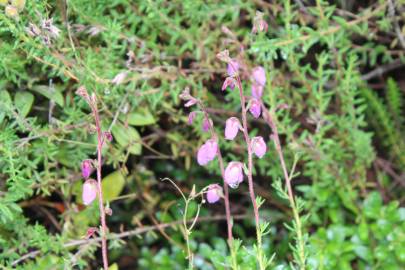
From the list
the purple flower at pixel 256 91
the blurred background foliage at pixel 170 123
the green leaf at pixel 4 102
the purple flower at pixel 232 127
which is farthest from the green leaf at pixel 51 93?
the purple flower at pixel 232 127

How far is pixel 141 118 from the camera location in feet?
6.37

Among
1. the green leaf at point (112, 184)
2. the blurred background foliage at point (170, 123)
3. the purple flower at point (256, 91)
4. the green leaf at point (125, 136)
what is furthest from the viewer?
the green leaf at point (112, 184)

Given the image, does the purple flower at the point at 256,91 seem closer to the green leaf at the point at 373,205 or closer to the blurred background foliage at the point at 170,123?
the blurred background foliage at the point at 170,123

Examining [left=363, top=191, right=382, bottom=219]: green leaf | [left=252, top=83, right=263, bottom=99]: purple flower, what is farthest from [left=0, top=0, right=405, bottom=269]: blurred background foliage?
[left=252, top=83, right=263, bottom=99]: purple flower

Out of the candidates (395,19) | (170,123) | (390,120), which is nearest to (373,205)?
(390,120)

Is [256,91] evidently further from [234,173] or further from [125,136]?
[125,136]

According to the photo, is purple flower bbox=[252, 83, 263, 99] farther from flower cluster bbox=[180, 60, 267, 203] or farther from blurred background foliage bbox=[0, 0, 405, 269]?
flower cluster bbox=[180, 60, 267, 203]

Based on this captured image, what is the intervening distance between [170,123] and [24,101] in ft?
1.75

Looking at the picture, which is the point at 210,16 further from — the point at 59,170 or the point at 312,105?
the point at 59,170

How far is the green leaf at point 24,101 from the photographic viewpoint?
1748mm

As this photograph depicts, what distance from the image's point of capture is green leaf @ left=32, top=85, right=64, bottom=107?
1795mm

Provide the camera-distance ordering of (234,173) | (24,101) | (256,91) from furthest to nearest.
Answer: (24,101), (256,91), (234,173)

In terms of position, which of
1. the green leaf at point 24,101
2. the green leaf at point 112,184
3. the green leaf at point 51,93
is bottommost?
the green leaf at point 112,184

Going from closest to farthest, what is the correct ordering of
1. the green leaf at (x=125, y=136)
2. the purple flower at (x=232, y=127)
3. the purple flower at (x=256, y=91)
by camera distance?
1. the purple flower at (x=232, y=127)
2. the purple flower at (x=256, y=91)
3. the green leaf at (x=125, y=136)
